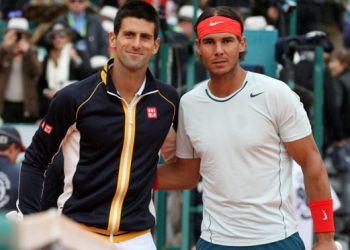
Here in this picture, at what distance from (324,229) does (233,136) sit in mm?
679

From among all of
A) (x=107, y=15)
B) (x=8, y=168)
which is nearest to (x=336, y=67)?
(x=107, y=15)

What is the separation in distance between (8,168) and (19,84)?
169 inches

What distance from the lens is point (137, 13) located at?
521cm

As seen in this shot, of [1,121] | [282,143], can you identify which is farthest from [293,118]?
[1,121]

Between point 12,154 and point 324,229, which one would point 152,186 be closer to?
point 324,229

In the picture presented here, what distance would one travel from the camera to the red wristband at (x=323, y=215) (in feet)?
17.1

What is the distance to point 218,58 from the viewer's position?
5211 millimetres

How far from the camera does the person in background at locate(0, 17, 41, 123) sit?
11.9m

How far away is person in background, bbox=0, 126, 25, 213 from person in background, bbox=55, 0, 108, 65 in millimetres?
4213

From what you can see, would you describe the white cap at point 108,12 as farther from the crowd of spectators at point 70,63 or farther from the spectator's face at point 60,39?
the spectator's face at point 60,39

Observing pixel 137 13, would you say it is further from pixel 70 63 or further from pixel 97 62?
pixel 70 63

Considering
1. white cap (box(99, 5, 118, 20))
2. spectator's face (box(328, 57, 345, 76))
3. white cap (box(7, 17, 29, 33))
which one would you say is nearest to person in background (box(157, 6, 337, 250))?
white cap (box(7, 17, 29, 33))

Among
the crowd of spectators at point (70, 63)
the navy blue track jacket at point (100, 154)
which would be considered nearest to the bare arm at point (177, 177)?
the navy blue track jacket at point (100, 154)

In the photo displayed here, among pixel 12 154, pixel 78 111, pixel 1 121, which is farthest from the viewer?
pixel 1 121
